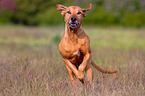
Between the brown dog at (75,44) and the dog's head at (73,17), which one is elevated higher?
the dog's head at (73,17)

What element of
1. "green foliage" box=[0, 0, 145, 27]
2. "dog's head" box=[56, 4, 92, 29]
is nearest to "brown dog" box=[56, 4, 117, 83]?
"dog's head" box=[56, 4, 92, 29]

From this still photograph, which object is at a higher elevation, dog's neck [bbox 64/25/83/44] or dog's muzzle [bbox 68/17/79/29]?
dog's muzzle [bbox 68/17/79/29]

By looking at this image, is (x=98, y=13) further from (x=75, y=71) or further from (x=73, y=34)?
(x=75, y=71)

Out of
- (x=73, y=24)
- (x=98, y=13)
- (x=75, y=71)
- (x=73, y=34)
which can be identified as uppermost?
(x=73, y=24)

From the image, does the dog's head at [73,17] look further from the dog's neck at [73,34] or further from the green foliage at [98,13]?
the green foliage at [98,13]

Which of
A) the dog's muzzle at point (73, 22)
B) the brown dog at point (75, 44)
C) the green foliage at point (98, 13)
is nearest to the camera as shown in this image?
the dog's muzzle at point (73, 22)

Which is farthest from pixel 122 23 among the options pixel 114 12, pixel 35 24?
pixel 35 24

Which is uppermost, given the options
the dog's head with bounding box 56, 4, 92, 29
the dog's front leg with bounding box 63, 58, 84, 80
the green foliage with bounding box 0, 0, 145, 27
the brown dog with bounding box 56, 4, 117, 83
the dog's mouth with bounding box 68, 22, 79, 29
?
the dog's head with bounding box 56, 4, 92, 29

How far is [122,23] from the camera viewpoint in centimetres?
2562

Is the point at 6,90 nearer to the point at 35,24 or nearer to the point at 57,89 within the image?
the point at 57,89

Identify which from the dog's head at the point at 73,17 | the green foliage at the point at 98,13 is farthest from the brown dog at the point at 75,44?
the green foliage at the point at 98,13

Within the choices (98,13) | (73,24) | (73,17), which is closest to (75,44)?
(73,24)

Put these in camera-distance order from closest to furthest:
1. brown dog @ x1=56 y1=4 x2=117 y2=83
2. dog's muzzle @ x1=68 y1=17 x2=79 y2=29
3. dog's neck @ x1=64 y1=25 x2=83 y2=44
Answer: dog's muzzle @ x1=68 y1=17 x2=79 y2=29, brown dog @ x1=56 y1=4 x2=117 y2=83, dog's neck @ x1=64 y1=25 x2=83 y2=44

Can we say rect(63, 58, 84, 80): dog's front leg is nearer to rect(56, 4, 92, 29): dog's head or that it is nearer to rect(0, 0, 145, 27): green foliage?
rect(56, 4, 92, 29): dog's head
